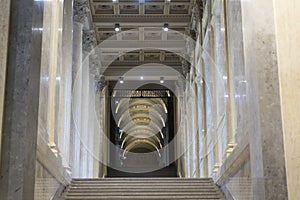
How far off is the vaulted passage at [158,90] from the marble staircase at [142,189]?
0.03 meters

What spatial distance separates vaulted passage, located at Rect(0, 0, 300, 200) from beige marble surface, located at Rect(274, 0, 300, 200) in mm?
11

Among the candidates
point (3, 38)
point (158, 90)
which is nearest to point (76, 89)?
point (3, 38)

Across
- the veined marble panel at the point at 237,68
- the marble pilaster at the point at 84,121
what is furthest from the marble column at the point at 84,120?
the veined marble panel at the point at 237,68

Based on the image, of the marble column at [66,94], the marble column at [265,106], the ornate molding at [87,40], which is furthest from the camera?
the ornate molding at [87,40]

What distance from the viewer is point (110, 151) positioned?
26.5 metres

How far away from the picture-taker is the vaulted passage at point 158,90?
A: 538 cm

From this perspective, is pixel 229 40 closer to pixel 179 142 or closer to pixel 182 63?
pixel 182 63

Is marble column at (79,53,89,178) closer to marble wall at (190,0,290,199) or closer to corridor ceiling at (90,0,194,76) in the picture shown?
corridor ceiling at (90,0,194,76)

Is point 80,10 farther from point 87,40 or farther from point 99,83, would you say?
point 99,83

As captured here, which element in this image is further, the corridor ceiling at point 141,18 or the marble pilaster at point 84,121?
the corridor ceiling at point 141,18

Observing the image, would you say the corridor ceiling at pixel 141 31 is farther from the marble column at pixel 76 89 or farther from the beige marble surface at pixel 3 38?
the beige marble surface at pixel 3 38

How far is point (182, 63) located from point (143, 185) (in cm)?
1034

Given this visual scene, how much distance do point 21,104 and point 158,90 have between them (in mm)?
19956

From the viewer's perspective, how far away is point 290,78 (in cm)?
559
